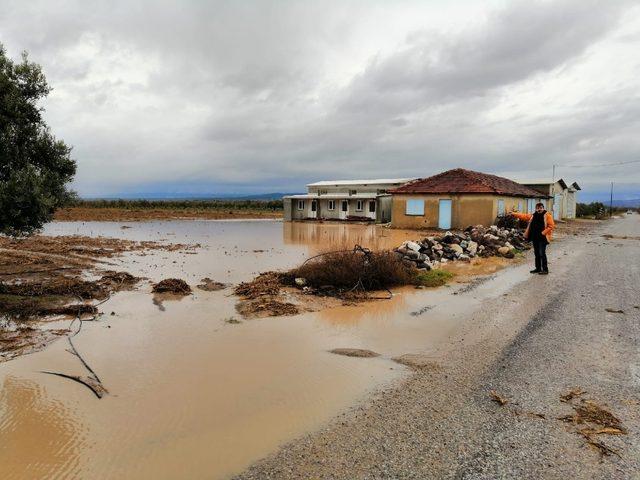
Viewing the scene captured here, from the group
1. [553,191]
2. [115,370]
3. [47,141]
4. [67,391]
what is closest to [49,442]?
[67,391]

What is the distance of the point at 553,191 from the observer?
43.5m

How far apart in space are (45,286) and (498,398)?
35.1 feet

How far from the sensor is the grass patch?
11.4 m

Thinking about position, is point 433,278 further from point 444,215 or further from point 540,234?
point 444,215

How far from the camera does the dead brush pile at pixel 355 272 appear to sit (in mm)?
10633

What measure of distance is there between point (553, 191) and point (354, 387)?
148 ft

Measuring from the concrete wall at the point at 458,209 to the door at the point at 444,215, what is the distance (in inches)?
8.3

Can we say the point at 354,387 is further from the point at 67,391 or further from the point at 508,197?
the point at 508,197

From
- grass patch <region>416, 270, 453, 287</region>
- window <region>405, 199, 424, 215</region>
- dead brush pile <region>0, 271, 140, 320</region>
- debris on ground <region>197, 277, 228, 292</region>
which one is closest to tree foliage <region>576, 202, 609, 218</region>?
window <region>405, 199, 424, 215</region>

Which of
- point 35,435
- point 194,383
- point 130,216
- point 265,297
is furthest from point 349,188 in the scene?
point 35,435

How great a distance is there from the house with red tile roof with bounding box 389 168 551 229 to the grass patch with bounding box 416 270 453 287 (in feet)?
55.5

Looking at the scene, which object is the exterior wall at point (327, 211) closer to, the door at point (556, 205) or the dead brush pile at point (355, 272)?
the door at point (556, 205)

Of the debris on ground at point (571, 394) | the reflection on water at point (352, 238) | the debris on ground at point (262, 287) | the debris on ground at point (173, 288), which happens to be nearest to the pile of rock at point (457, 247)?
the reflection on water at point (352, 238)

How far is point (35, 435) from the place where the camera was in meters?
4.14
